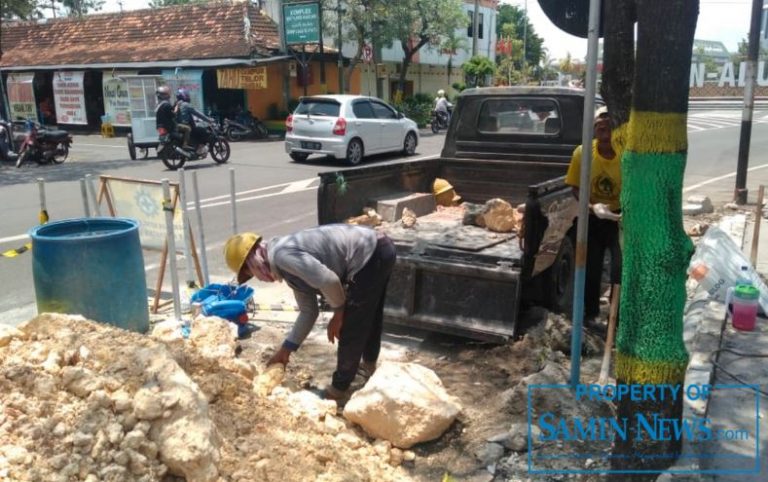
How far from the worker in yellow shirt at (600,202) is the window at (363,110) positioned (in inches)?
444

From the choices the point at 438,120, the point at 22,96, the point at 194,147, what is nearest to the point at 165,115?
the point at 194,147

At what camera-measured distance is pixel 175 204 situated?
5664mm

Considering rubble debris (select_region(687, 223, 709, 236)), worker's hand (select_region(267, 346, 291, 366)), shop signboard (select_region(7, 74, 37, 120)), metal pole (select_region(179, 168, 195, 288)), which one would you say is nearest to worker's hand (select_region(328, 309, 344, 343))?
worker's hand (select_region(267, 346, 291, 366))

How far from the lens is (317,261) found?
3588 mm

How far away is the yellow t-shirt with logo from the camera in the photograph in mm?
4796

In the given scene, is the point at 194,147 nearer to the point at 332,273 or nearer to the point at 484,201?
the point at 484,201

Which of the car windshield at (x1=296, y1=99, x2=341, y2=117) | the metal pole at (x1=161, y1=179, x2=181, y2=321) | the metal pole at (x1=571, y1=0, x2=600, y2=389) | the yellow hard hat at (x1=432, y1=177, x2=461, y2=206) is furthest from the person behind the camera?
the car windshield at (x1=296, y1=99, x2=341, y2=117)

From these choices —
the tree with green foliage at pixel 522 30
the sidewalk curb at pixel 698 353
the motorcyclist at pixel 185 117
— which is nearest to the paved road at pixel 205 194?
the motorcyclist at pixel 185 117

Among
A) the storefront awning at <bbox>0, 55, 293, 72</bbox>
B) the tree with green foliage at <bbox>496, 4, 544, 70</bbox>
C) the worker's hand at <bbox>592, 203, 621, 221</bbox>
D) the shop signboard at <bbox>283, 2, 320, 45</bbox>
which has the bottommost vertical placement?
the worker's hand at <bbox>592, 203, 621, 221</bbox>

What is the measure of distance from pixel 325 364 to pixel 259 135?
19.5 metres

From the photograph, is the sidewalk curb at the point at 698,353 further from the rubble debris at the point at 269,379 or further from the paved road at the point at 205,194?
the paved road at the point at 205,194

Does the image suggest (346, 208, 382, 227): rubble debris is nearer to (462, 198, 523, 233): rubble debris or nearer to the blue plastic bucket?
(462, 198, 523, 233): rubble debris

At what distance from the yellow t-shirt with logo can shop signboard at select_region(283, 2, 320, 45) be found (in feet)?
66.6

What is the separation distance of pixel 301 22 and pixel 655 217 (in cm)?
2294
